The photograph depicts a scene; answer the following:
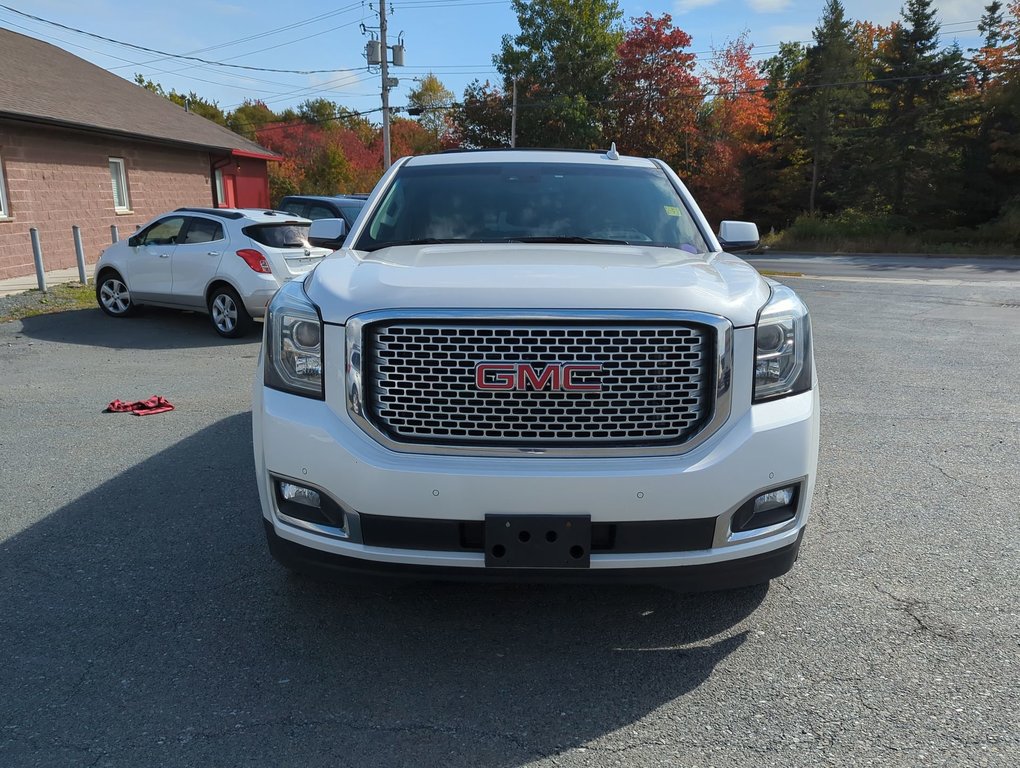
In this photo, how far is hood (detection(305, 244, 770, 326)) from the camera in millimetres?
2658

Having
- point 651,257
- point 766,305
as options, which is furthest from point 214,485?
point 766,305

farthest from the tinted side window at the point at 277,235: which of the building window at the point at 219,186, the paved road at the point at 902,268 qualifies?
the building window at the point at 219,186

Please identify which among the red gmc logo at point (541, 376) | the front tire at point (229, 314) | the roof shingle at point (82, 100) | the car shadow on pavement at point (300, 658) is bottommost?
the car shadow on pavement at point (300, 658)

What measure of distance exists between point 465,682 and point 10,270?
55.4ft

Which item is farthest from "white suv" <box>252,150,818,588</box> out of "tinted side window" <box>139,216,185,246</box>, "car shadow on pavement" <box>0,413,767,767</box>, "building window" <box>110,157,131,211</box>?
"building window" <box>110,157,131,211</box>

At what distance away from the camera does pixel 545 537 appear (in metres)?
2.60

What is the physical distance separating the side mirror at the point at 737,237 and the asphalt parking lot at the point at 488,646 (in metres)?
1.50

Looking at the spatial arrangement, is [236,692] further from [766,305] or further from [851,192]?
[851,192]

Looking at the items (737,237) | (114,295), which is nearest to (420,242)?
(737,237)

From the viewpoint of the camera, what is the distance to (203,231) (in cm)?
1072

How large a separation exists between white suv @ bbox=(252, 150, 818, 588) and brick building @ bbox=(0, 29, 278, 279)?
16.1m

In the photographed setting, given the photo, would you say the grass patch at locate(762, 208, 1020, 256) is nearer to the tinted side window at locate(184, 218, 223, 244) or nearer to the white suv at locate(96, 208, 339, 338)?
the white suv at locate(96, 208, 339, 338)

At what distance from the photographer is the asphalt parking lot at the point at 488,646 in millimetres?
2447

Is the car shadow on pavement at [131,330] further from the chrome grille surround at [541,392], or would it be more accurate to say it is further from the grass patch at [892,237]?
the grass patch at [892,237]
